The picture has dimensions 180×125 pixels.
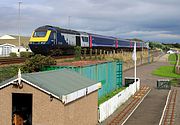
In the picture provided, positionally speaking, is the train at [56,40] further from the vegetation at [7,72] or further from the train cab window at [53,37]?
the vegetation at [7,72]

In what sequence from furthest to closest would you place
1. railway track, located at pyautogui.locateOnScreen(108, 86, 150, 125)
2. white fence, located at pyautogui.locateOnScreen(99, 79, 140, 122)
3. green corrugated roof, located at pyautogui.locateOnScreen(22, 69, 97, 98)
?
railway track, located at pyautogui.locateOnScreen(108, 86, 150, 125)
white fence, located at pyautogui.locateOnScreen(99, 79, 140, 122)
green corrugated roof, located at pyautogui.locateOnScreen(22, 69, 97, 98)

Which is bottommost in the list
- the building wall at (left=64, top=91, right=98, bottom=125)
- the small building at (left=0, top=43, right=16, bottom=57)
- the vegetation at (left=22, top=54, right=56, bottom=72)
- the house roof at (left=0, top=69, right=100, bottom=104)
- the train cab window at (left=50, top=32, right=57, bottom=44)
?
the building wall at (left=64, top=91, right=98, bottom=125)

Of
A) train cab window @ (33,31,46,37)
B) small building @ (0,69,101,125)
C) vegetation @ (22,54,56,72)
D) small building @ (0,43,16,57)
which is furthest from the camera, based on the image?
small building @ (0,43,16,57)

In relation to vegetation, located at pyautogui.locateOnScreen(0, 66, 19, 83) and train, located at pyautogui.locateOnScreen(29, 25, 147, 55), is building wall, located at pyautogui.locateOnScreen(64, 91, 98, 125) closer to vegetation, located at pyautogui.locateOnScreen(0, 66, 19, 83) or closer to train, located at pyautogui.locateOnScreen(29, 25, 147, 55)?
vegetation, located at pyautogui.locateOnScreen(0, 66, 19, 83)

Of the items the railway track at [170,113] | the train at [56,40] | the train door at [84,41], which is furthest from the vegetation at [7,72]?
the train door at [84,41]

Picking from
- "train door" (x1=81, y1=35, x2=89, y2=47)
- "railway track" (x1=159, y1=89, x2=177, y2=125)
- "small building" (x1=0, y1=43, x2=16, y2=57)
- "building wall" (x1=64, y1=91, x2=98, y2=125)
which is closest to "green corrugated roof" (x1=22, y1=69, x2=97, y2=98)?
"building wall" (x1=64, y1=91, x2=98, y2=125)

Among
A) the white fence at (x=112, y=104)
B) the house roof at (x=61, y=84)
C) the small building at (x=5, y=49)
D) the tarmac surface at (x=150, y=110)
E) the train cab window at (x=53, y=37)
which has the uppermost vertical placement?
the train cab window at (x=53, y=37)

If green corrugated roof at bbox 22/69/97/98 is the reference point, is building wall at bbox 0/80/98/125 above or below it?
below

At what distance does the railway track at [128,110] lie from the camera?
70.2 ft

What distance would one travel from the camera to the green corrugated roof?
1459 cm

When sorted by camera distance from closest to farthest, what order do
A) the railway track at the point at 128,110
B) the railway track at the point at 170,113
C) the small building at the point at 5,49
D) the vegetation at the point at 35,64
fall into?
the railway track at the point at 170,113 → the railway track at the point at 128,110 → the vegetation at the point at 35,64 → the small building at the point at 5,49

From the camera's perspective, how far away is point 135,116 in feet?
76.0

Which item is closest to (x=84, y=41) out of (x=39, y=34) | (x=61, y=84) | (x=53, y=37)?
(x=53, y=37)

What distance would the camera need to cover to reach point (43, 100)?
14391mm
